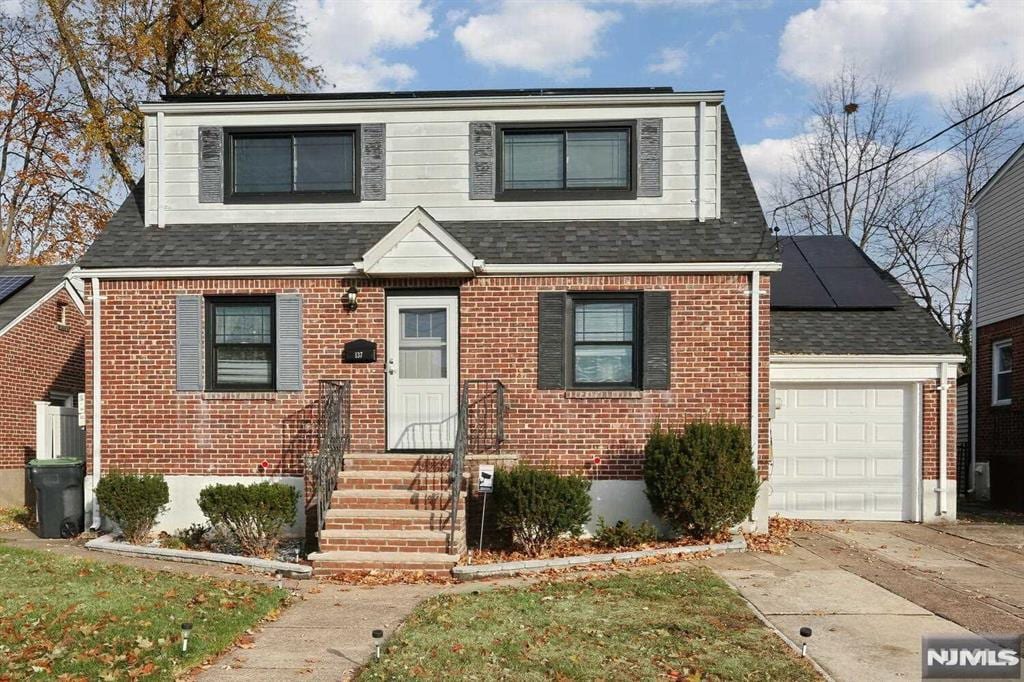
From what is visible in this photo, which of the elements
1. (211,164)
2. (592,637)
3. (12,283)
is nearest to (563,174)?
(211,164)

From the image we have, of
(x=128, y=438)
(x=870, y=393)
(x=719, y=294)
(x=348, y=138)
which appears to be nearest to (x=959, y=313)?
(x=870, y=393)

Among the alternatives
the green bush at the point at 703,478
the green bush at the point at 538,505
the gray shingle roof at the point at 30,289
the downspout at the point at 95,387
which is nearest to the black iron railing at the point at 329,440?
the green bush at the point at 538,505

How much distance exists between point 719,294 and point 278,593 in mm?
6270

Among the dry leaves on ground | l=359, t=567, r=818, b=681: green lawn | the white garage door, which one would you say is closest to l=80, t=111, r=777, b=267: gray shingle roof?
the white garage door

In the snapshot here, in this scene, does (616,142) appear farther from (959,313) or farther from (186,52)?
(959,313)

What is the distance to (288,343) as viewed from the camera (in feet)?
36.8

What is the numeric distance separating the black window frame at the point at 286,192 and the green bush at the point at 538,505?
4.61 m

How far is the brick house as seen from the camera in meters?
11.0

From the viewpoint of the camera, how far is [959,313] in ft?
98.6

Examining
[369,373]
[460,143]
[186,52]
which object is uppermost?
[186,52]

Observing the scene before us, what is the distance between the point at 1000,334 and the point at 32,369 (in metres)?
18.0

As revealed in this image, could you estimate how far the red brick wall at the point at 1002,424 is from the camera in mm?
14992

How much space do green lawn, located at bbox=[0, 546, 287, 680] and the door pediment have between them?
13.9 feet

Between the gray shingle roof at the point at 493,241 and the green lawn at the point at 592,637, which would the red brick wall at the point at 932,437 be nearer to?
the gray shingle roof at the point at 493,241
